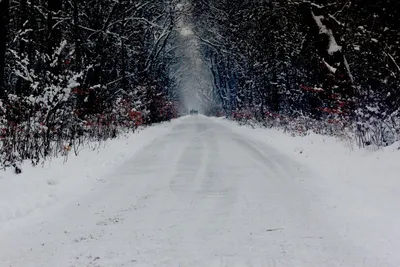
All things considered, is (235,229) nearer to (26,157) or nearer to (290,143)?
(26,157)

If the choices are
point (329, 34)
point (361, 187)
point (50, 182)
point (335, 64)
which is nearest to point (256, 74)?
point (329, 34)

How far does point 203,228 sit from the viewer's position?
508cm

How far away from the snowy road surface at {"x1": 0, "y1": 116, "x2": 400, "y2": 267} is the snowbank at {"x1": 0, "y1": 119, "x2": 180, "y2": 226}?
20cm

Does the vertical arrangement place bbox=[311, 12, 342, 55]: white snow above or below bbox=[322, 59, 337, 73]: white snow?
above

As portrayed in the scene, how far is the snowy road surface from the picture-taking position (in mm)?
4105

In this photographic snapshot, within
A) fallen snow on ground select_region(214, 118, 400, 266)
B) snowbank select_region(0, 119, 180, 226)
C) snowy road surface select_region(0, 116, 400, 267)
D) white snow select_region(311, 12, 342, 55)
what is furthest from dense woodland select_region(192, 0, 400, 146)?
snowbank select_region(0, 119, 180, 226)

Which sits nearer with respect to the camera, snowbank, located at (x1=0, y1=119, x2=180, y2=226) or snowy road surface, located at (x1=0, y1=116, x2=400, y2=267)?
snowy road surface, located at (x1=0, y1=116, x2=400, y2=267)

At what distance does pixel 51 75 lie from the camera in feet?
37.0

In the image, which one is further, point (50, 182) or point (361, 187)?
point (50, 182)

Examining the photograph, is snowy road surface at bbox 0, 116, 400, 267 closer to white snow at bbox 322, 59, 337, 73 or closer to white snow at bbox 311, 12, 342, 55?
white snow at bbox 322, 59, 337, 73

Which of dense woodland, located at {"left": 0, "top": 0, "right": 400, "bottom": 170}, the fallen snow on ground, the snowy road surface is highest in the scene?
dense woodland, located at {"left": 0, "top": 0, "right": 400, "bottom": 170}

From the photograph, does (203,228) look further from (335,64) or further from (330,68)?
(335,64)

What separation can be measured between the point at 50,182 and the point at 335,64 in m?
9.47

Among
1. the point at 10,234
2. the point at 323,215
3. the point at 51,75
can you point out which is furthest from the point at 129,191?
the point at 51,75
